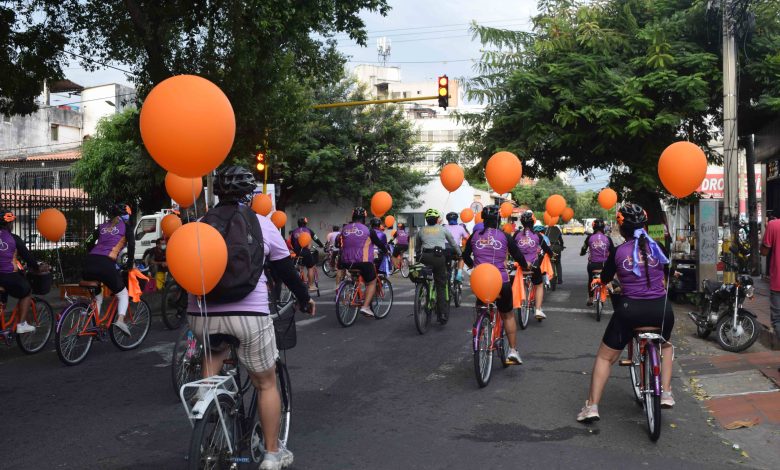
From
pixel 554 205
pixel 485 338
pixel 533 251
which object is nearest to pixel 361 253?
pixel 533 251

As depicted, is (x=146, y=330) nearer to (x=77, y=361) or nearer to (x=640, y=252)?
(x=77, y=361)

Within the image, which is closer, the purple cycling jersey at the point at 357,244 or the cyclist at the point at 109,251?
the cyclist at the point at 109,251

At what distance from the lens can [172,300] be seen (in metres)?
10.7

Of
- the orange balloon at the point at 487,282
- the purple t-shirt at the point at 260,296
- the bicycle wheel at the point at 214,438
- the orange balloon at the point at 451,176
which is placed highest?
the orange balloon at the point at 451,176

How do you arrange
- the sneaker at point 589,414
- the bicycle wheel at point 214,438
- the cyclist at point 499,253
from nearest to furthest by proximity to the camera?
the bicycle wheel at point 214,438 → the sneaker at point 589,414 → the cyclist at point 499,253

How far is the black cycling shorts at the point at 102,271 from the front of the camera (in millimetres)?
8344

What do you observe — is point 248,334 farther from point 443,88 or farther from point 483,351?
point 443,88

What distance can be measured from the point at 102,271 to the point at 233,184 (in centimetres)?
516

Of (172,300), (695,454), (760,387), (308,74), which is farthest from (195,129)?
(308,74)

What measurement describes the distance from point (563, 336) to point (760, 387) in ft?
11.1

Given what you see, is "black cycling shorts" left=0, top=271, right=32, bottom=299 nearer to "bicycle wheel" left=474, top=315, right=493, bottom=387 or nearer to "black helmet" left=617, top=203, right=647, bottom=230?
"bicycle wheel" left=474, top=315, right=493, bottom=387

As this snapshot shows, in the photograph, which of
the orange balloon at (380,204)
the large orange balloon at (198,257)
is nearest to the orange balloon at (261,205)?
the orange balloon at (380,204)

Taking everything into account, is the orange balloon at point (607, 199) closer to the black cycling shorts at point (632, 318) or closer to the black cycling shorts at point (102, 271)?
the black cycling shorts at point (632, 318)

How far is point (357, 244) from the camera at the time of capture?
1125 centimetres
